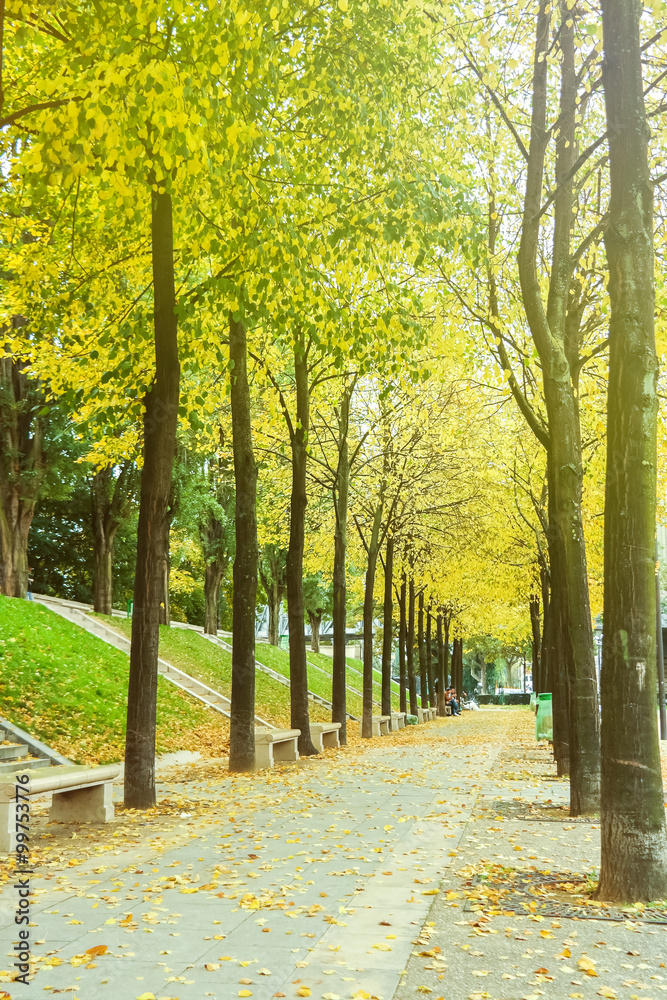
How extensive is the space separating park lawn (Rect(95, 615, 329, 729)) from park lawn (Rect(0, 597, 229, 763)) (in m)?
3.59

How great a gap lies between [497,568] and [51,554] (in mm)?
19244

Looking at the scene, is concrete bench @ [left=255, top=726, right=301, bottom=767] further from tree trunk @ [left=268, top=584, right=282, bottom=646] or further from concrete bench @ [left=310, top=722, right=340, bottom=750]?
tree trunk @ [left=268, top=584, right=282, bottom=646]

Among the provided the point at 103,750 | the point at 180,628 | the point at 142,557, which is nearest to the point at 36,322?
the point at 142,557

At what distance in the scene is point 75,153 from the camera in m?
7.71

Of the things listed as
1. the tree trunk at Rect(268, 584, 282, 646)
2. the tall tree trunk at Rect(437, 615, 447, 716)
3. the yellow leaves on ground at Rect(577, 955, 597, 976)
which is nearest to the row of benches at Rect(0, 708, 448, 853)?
the yellow leaves on ground at Rect(577, 955, 597, 976)

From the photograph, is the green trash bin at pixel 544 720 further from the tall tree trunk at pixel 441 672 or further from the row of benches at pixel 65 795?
the tall tree trunk at pixel 441 672

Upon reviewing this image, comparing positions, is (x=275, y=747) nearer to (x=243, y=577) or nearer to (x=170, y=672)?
(x=243, y=577)

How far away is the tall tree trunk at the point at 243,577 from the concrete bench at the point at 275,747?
678mm

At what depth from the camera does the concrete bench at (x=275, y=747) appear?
568 inches

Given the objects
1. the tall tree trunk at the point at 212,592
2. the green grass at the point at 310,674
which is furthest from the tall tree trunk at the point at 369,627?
the tall tree trunk at the point at 212,592

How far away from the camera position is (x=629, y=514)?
630 cm

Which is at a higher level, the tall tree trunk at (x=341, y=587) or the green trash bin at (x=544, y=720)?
the tall tree trunk at (x=341, y=587)

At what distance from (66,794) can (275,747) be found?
6.66 meters

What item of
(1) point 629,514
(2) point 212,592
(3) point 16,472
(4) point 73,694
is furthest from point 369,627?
(1) point 629,514
